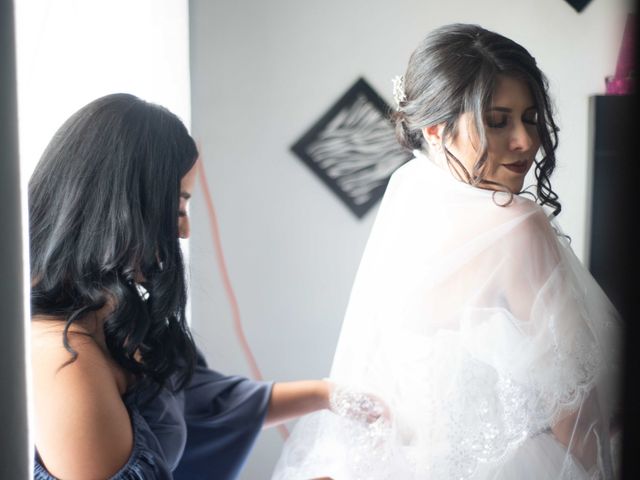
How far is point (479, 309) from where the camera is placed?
71 cm

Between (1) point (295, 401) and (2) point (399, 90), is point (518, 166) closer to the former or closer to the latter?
(2) point (399, 90)

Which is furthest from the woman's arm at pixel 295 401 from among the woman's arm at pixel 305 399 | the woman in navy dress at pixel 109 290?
the woman in navy dress at pixel 109 290

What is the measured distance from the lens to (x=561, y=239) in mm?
752

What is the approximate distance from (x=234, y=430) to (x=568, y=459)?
0.38 metres

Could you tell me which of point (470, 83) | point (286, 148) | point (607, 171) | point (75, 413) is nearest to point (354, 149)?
point (286, 148)

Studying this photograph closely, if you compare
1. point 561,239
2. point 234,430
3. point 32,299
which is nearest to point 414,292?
point 561,239

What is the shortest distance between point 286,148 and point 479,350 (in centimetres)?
36

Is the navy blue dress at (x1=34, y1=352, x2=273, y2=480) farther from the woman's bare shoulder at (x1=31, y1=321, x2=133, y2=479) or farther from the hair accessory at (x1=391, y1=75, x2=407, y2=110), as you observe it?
the hair accessory at (x1=391, y1=75, x2=407, y2=110)

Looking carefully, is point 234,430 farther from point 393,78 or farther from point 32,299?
point 393,78

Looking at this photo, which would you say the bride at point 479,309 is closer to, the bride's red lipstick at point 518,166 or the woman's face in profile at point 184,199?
the bride's red lipstick at point 518,166

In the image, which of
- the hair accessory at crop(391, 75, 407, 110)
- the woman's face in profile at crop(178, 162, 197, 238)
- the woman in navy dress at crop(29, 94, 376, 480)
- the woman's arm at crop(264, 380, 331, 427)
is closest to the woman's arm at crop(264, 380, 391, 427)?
the woman's arm at crop(264, 380, 331, 427)

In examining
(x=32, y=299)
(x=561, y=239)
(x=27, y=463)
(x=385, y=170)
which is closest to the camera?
(x=27, y=463)

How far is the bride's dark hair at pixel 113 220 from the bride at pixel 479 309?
A: 0.85ft

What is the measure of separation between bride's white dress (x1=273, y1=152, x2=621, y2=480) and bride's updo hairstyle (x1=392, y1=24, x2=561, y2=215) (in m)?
0.05
